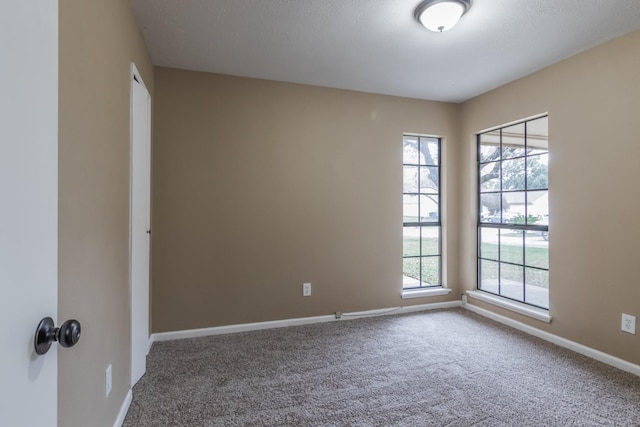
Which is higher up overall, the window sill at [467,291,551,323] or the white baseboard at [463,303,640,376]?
the window sill at [467,291,551,323]

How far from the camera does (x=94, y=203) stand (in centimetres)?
144

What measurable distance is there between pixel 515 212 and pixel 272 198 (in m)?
2.53

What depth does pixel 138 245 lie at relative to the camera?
7.50ft

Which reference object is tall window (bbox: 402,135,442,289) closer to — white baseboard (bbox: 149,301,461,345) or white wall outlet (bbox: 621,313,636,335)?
white baseboard (bbox: 149,301,461,345)

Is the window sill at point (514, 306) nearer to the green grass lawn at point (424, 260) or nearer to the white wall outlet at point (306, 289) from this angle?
the green grass lawn at point (424, 260)

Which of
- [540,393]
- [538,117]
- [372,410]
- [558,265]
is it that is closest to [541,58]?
[538,117]

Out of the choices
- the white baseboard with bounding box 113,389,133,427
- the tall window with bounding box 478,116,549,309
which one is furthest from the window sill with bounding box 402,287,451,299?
the white baseboard with bounding box 113,389,133,427

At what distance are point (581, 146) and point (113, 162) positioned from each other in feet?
11.3

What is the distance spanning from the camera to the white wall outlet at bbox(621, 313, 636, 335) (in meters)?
2.38

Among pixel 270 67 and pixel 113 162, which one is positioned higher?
pixel 270 67

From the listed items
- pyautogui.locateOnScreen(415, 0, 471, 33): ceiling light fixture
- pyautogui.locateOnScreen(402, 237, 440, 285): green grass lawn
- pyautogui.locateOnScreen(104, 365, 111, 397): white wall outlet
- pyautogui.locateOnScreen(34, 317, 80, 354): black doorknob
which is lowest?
pyautogui.locateOnScreen(104, 365, 111, 397): white wall outlet

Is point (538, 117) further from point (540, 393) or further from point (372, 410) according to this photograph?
point (372, 410)

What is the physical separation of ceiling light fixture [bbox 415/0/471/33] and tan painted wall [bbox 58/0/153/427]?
1805 mm
